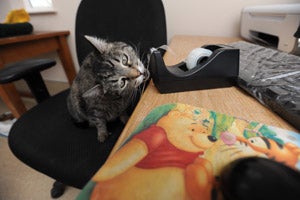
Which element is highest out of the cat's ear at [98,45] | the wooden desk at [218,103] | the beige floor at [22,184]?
the cat's ear at [98,45]

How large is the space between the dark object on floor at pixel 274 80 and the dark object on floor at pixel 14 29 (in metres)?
1.33

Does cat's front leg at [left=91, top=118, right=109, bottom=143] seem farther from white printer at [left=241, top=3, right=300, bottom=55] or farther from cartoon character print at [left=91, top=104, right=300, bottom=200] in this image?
white printer at [left=241, top=3, right=300, bottom=55]

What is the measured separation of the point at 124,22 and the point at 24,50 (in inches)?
32.1

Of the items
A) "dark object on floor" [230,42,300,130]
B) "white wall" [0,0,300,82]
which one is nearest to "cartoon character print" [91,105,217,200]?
"dark object on floor" [230,42,300,130]

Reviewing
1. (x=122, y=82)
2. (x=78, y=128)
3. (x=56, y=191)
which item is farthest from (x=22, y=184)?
(x=122, y=82)

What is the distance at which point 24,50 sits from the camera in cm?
111

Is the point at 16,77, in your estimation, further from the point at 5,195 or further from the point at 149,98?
the point at 5,195

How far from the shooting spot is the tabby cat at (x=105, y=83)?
1.64ft

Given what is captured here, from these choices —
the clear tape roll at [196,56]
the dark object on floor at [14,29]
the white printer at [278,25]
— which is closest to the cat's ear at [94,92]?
the clear tape roll at [196,56]

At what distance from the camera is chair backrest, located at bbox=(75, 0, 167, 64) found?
27.0 inches

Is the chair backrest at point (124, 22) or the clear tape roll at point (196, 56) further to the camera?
the chair backrest at point (124, 22)

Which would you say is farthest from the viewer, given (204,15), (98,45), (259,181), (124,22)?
(204,15)

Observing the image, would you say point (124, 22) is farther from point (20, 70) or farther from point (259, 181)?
point (259, 181)

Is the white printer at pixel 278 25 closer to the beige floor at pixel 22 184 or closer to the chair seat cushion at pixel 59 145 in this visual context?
the chair seat cushion at pixel 59 145
